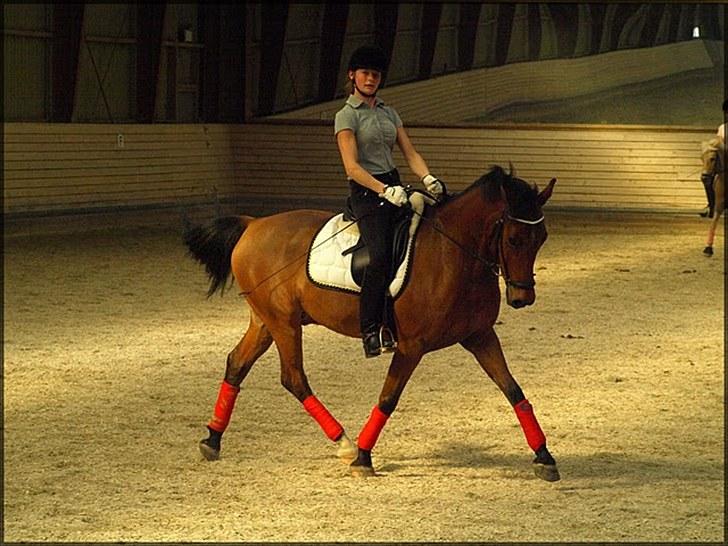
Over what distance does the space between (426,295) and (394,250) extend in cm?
29

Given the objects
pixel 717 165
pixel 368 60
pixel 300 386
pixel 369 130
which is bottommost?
pixel 717 165

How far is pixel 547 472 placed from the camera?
7305 millimetres

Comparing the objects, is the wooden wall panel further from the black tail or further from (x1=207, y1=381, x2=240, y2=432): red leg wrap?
(x1=207, y1=381, x2=240, y2=432): red leg wrap

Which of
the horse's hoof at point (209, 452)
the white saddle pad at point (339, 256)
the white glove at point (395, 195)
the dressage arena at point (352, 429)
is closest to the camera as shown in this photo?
the dressage arena at point (352, 429)

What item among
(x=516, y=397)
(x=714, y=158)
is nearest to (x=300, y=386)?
(x=516, y=397)

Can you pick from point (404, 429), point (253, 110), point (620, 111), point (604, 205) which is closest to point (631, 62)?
point (620, 111)

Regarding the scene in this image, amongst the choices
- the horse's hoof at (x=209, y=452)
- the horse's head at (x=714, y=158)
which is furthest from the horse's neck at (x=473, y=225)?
the horse's head at (x=714, y=158)

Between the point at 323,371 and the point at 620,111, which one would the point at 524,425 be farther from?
the point at 620,111

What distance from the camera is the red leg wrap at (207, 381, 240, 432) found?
7766mm

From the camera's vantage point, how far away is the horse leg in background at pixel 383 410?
290 inches

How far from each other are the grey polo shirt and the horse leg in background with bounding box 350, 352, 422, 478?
3.22 ft

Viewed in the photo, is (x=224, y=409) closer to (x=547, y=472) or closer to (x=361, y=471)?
(x=361, y=471)

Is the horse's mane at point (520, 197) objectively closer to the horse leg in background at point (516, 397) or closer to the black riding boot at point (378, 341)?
the horse leg in background at point (516, 397)

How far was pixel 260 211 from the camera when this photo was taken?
23.9 meters
